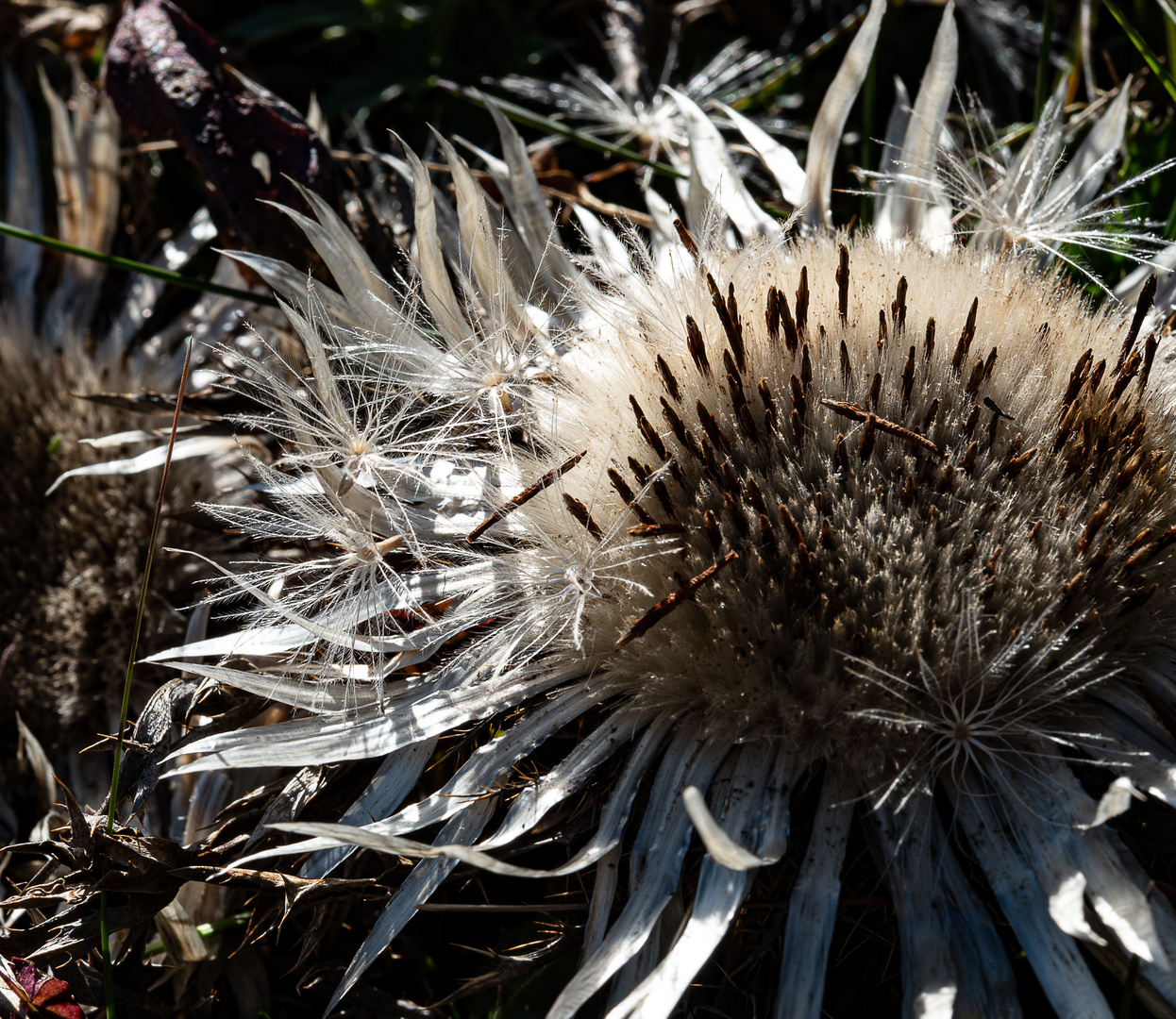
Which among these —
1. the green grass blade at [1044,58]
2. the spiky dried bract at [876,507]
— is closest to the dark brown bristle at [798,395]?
the spiky dried bract at [876,507]

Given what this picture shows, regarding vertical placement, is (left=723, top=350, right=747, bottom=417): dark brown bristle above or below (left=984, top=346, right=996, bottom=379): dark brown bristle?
above

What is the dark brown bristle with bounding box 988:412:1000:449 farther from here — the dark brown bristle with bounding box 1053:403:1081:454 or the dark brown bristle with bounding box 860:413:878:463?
the dark brown bristle with bounding box 860:413:878:463

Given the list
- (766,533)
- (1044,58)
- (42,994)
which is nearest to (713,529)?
(766,533)

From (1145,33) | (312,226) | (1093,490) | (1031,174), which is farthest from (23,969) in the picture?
(1145,33)

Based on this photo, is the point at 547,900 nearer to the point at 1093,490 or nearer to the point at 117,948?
the point at 117,948

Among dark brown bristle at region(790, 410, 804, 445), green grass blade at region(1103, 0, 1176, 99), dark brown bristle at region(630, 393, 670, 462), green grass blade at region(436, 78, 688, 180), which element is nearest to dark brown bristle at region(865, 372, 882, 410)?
dark brown bristle at region(790, 410, 804, 445)

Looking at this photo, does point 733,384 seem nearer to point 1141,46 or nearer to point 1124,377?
point 1124,377

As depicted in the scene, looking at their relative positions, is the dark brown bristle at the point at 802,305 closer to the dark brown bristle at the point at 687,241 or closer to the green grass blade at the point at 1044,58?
the dark brown bristle at the point at 687,241
